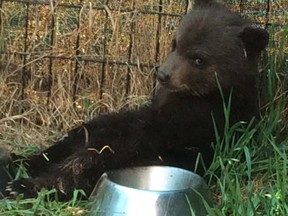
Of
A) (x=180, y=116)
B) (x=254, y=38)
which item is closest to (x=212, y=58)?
(x=254, y=38)

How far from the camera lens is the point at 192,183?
4.04 metres

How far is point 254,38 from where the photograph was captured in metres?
4.50

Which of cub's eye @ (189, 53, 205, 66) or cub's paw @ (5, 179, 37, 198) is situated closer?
cub's paw @ (5, 179, 37, 198)

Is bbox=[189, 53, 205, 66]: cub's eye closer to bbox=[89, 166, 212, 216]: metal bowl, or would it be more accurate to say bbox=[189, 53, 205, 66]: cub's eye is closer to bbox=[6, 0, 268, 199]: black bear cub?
bbox=[6, 0, 268, 199]: black bear cub

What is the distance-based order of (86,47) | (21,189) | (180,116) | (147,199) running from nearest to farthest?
(147,199) → (21,189) → (180,116) → (86,47)

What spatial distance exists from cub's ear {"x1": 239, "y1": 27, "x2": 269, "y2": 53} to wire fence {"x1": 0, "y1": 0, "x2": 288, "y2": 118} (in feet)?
2.56

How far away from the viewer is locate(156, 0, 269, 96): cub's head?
448 centimetres

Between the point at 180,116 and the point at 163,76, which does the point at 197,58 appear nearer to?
the point at 163,76

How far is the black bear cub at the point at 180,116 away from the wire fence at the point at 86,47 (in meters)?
0.63

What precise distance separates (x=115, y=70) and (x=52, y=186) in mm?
1396

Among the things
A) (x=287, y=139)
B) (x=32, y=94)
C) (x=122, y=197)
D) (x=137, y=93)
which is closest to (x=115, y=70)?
(x=137, y=93)

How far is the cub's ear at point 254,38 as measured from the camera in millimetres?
4473

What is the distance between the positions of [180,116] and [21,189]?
98 centimetres

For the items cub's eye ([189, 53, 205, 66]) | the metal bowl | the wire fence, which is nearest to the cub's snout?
cub's eye ([189, 53, 205, 66])
